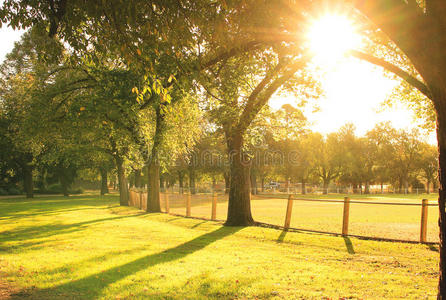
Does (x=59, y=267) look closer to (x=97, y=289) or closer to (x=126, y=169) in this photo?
(x=97, y=289)

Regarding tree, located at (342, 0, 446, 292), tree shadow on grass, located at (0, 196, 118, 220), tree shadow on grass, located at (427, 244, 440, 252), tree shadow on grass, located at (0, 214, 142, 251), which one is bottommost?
tree shadow on grass, located at (0, 196, 118, 220)

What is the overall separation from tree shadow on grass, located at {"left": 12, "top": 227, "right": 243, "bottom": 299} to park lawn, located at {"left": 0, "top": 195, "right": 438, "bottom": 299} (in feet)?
0.06

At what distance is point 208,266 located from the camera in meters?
7.69

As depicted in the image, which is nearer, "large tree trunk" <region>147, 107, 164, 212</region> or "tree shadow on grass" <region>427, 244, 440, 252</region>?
"tree shadow on grass" <region>427, 244, 440, 252</region>

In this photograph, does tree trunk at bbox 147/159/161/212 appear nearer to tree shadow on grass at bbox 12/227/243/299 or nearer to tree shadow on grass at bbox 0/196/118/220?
tree shadow on grass at bbox 0/196/118/220

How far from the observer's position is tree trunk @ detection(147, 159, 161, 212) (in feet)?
79.1

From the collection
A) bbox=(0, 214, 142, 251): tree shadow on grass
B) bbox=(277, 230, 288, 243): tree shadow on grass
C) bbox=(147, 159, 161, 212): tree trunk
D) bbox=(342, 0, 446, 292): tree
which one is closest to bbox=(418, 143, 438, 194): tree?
bbox=(147, 159, 161, 212): tree trunk


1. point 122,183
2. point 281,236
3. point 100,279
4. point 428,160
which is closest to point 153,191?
point 122,183

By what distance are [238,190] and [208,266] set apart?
8724 millimetres

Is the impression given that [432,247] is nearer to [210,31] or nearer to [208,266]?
[208,266]

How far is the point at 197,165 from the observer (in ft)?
192

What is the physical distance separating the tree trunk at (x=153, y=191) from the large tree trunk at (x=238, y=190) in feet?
30.5

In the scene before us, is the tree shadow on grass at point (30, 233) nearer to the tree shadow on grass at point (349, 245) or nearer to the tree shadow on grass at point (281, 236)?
the tree shadow on grass at point (281, 236)

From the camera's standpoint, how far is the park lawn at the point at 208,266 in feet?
19.4
